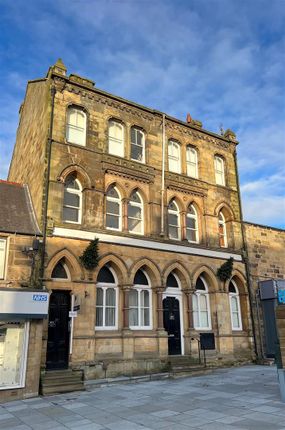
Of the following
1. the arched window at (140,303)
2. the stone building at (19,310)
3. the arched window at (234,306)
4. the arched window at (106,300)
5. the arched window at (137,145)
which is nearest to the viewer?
the stone building at (19,310)

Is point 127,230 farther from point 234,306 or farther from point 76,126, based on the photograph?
point 234,306

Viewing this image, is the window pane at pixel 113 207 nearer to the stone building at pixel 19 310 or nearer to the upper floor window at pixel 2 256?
the stone building at pixel 19 310

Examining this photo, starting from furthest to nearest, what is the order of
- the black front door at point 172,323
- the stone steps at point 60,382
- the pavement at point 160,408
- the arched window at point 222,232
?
1. the arched window at point 222,232
2. the black front door at point 172,323
3. the stone steps at point 60,382
4. the pavement at point 160,408

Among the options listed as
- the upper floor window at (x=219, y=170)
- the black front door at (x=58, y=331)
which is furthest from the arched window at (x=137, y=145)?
the black front door at (x=58, y=331)

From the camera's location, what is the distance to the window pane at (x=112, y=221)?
590 inches

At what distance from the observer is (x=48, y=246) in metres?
12.7

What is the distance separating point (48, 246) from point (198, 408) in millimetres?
6948

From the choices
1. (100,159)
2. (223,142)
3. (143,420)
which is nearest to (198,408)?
(143,420)

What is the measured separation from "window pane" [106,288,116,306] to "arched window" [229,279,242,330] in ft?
21.2

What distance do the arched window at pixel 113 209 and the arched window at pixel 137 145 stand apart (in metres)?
2.13

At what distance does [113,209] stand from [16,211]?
12.6ft

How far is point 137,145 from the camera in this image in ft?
55.7

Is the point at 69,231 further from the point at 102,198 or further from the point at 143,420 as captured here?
the point at 143,420

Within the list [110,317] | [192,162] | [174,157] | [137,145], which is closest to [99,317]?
[110,317]
